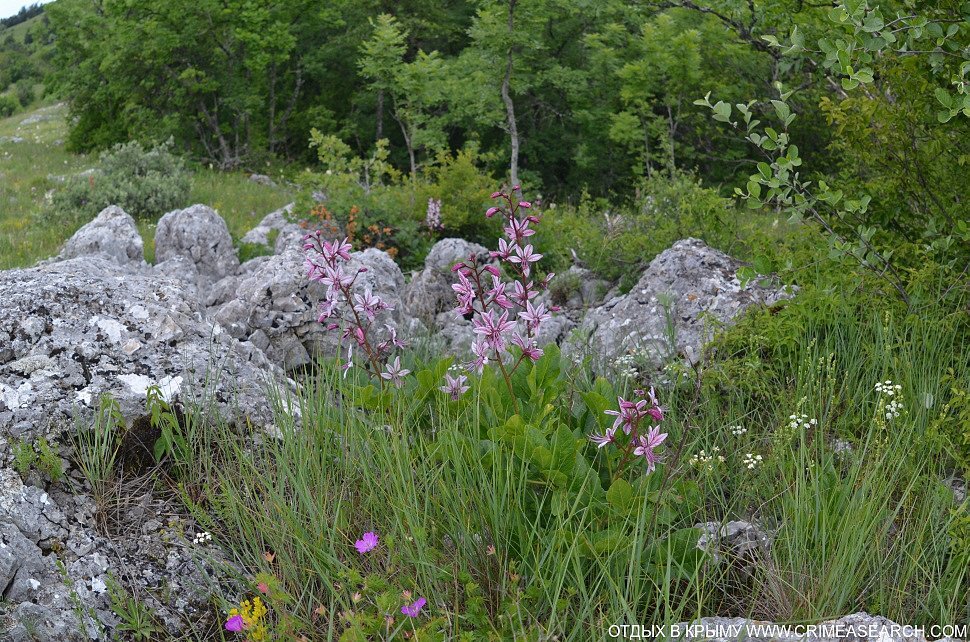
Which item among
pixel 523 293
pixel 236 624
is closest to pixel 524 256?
pixel 523 293

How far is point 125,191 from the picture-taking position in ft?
40.5

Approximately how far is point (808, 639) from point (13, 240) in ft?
36.0

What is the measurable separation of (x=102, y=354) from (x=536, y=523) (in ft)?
7.68

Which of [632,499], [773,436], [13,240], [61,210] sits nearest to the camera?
[632,499]

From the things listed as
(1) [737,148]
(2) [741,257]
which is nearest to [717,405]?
(2) [741,257]

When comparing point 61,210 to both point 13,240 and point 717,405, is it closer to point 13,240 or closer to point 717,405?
point 13,240

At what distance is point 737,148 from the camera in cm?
2025

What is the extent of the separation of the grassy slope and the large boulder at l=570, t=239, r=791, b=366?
6.67 metres

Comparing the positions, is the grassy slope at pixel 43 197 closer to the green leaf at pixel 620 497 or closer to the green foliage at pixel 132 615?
the green foliage at pixel 132 615

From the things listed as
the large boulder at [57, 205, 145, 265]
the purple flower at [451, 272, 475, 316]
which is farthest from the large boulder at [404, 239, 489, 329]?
the purple flower at [451, 272, 475, 316]

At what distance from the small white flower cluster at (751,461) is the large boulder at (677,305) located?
3.92ft

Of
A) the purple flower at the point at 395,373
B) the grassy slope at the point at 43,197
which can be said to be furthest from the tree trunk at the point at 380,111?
the purple flower at the point at 395,373

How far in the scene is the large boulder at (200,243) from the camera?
855cm

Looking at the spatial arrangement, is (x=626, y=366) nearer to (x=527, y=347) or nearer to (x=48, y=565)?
(x=527, y=347)
